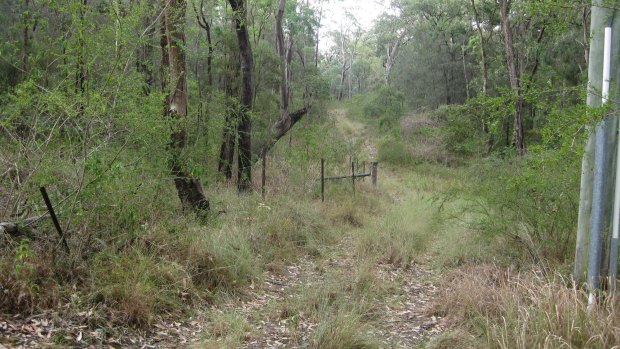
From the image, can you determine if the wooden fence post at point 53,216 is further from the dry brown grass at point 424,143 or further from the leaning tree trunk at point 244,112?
the dry brown grass at point 424,143

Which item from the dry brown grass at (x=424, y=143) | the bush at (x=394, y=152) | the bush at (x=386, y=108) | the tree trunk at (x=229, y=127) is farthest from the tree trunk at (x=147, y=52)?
the bush at (x=386, y=108)

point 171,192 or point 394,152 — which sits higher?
point 394,152

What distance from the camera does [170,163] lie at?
715 centimetres

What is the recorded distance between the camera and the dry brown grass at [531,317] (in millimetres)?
4094

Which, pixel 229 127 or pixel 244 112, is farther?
pixel 244 112

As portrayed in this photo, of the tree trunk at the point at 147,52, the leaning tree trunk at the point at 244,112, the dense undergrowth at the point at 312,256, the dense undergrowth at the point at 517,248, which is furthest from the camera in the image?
the leaning tree trunk at the point at 244,112

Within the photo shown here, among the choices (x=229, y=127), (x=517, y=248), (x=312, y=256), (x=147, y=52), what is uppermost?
(x=147, y=52)

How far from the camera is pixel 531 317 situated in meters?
4.43

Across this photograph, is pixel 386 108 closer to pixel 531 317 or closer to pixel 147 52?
pixel 147 52

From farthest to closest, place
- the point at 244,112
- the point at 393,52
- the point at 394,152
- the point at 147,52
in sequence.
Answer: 1. the point at 393,52
2. the point at 394,152
3. the point at 147,52
4. the point at 244,112

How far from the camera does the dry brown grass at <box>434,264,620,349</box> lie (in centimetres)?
409

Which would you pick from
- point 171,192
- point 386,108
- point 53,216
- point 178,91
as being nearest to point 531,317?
point 53,216

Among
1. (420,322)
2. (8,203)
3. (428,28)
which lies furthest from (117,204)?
(428,28)

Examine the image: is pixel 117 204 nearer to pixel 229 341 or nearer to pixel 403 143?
pixel 229 341
